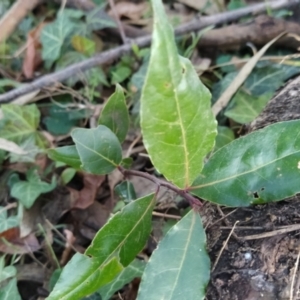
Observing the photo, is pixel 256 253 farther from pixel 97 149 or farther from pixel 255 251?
pixel 97 149

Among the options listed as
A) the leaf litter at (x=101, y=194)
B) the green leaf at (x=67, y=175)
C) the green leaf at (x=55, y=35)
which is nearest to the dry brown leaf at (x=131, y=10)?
the leaf litter at (x=101, y=194)

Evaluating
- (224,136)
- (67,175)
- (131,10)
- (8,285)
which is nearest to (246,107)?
(224,136)

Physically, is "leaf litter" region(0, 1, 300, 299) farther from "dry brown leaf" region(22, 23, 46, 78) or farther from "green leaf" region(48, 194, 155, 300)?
"green leaf" region(48, 194, 155, 300)

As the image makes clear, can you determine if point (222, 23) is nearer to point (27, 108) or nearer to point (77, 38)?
point (77, 38)

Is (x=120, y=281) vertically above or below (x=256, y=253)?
below

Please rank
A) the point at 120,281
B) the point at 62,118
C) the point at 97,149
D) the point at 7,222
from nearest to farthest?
the point at 97,149, the point at 120,281, the point at 7,222, the point at 62,118

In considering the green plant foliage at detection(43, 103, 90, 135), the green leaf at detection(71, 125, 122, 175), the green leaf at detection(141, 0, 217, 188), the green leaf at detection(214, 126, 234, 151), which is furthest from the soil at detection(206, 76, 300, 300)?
the green plant foliage at detection(43, 103, 90, 135)

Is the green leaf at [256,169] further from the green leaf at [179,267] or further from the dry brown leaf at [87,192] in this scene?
the dry brown leaf at [87,192]
